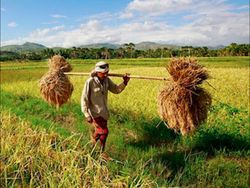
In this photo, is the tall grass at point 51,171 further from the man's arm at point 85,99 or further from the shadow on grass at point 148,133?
the shadow on grass at point 148,133

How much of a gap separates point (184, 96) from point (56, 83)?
2.88 metres

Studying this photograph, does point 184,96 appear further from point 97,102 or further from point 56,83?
point 56,83

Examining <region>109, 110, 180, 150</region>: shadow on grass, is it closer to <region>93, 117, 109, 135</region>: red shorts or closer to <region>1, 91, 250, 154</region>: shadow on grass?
<region>1, 91, 250, 154</region>: shadow on grass

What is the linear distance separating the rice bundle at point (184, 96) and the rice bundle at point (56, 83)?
252cm

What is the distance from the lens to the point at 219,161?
624cm

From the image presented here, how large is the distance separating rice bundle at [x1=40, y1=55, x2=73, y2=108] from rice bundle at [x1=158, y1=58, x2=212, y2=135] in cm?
252

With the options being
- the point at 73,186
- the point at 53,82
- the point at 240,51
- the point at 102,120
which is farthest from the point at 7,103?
the point at 240,51

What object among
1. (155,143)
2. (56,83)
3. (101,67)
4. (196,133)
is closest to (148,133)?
(155,143)

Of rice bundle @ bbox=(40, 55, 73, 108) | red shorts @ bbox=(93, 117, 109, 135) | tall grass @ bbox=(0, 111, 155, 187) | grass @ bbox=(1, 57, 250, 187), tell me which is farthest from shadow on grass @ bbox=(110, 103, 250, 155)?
tall grass @ bbox=(0, 111, 155, 187)

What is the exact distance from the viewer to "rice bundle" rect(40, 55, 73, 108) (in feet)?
23.9

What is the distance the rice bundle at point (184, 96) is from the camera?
16.9 feet

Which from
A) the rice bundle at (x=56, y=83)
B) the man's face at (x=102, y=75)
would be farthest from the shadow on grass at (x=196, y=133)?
the rice bundle at (x=56, y=83)

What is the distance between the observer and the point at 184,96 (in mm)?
5199

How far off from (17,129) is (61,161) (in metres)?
2.43
